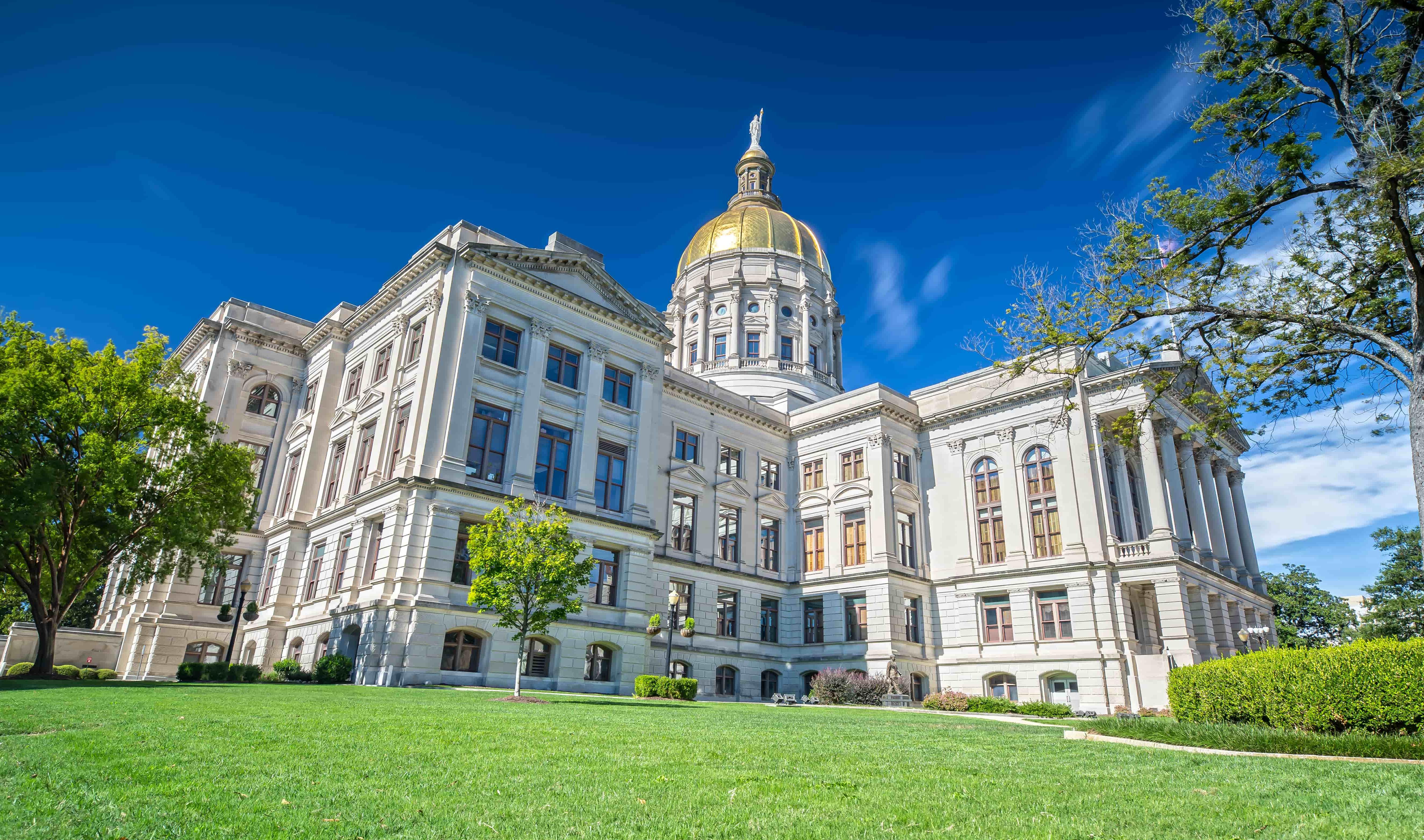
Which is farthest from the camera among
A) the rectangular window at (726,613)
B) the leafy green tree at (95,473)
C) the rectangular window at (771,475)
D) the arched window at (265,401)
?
the rectangular window at (771,475)

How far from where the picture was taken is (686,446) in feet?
147

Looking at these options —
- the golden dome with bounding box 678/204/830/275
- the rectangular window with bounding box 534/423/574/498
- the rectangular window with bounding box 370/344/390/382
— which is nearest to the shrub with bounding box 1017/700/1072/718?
the rectangular window with bounding box 534/423/574/498

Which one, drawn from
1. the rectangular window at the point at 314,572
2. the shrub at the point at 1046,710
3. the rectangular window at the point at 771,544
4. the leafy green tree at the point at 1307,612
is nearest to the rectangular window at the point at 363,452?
the rectangular window at the point at 314,572

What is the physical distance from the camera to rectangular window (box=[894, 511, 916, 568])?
44.5 metres

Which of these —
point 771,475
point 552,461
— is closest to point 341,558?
point 552,461

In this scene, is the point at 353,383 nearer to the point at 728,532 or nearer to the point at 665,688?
the point at 728,532

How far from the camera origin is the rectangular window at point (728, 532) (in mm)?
44562

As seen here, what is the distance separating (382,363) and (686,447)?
16.2 m

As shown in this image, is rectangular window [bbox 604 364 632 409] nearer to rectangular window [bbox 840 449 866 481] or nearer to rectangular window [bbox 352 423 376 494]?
rectangular window [bbox 352 423 376 494]

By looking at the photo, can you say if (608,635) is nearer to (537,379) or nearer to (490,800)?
(537,379)

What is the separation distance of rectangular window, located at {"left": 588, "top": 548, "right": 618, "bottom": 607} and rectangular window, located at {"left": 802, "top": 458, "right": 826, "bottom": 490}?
16.3m

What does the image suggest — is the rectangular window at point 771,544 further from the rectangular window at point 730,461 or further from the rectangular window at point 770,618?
the rectangular window at point 730,461

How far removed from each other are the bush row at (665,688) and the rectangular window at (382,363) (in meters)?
18.2

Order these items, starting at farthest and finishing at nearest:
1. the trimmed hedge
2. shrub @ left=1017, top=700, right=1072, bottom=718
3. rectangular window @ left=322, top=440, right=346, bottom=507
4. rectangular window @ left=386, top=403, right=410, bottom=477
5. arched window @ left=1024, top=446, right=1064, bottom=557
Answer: arched window @ left=1024, top=446, right=1064, bottom=557 < rectangular window @ left=322, top=440, right=346, bottom=507 < rectangular window @ left=386, top=403, right=410, bottom=477 < shrub @ left=1017, top=700, right=1072, bottom=718 < the trimmed hedge
